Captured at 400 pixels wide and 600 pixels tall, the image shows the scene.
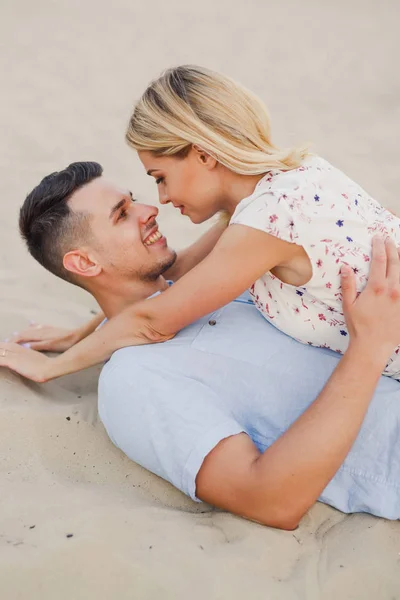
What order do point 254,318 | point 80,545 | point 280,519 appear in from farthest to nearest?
point 254,318
point 280,519
point 80,545

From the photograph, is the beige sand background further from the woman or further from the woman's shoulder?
the woman's shoulder

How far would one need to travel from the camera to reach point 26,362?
9.73ft

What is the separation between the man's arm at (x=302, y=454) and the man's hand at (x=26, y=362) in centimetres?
103

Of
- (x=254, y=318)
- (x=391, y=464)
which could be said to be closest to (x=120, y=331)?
(x=254, y=318)

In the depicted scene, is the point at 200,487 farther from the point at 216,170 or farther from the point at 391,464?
the point at 216,170

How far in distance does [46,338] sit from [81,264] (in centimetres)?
63

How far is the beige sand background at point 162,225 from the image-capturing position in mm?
1940

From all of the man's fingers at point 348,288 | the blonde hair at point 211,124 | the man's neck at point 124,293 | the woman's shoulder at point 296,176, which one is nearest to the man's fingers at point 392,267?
the man's fingers at point 348,288

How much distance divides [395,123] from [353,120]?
37 centimetres

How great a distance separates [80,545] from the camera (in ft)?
6.42

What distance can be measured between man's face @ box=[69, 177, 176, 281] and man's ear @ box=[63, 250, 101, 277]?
0.02 metres

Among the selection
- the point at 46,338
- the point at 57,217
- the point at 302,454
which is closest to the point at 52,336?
the point at 46,338

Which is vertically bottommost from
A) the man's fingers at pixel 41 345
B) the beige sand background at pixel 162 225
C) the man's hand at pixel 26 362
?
the man's fingers at pixel 41 345

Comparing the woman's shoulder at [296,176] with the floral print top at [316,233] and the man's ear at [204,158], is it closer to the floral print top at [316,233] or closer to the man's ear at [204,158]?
the floral print top at [316,233]
